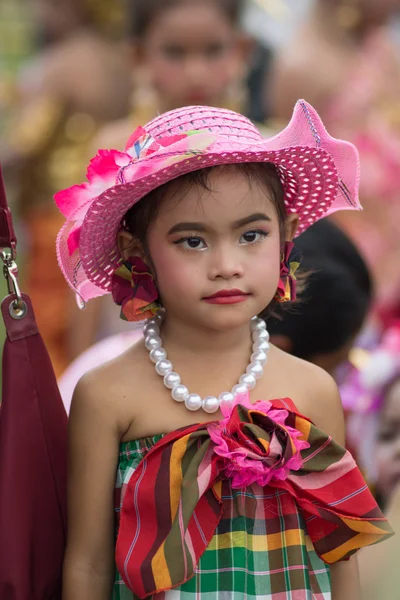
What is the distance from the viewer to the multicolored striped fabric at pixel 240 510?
1662mm

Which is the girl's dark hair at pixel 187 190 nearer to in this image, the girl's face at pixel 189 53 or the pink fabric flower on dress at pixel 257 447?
the pink fabric flower on dress at pixel 257 447

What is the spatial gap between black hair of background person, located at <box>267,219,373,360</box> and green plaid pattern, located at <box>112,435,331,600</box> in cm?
77

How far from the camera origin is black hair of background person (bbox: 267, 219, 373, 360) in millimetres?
2490

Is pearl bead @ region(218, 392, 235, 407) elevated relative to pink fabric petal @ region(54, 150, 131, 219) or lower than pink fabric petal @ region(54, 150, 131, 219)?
lower

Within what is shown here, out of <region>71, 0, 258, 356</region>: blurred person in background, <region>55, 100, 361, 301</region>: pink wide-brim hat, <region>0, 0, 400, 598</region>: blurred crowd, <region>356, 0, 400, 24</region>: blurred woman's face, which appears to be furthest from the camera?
<region>356, 0, 400, 24</region>: blurred woman's face

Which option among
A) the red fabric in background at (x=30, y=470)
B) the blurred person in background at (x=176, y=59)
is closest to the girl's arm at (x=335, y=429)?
the red fabric in background at (x=30, y=470)

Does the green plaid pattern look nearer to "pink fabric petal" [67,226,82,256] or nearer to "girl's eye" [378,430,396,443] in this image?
"pink fabric petal" [67,226,82,256]

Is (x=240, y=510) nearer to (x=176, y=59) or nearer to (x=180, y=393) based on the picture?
(x=180, y=393)

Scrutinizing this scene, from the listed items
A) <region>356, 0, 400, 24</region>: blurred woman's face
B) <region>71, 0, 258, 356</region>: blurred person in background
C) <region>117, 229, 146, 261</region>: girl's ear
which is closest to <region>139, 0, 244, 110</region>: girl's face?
<region>71, 0, 258, 356</region>: blurred person in background

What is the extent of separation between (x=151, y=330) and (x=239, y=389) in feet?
0.62

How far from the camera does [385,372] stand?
9.44 feet

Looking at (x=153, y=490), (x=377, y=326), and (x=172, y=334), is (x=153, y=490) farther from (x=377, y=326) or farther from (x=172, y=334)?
(x=377, y=326)

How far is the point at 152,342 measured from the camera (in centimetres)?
178

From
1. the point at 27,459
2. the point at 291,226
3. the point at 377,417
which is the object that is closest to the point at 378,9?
the point at 377,417
